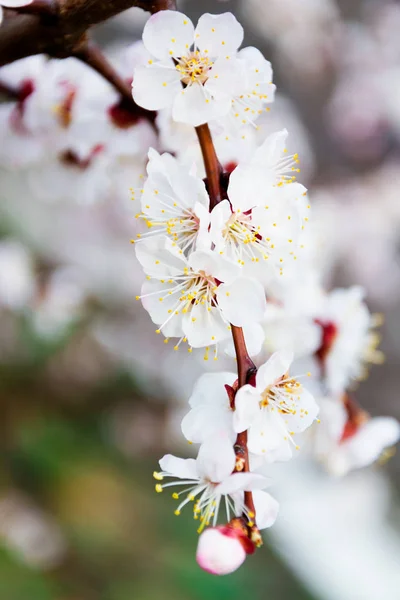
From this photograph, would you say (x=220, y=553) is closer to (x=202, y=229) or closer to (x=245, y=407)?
(x=245, y=407)

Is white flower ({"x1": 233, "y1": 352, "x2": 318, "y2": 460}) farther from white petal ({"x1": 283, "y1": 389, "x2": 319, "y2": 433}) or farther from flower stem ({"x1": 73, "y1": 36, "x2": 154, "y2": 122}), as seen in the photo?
flower stem ({"x1": 73, "y1": 36, "x2": 154, "y2": 122})


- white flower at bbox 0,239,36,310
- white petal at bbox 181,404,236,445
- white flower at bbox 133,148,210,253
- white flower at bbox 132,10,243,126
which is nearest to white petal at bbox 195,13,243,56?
white flower at bbox 132,10,243,126

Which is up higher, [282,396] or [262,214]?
[262,214]

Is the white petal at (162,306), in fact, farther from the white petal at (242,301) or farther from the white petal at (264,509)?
the white petal at (264,509)

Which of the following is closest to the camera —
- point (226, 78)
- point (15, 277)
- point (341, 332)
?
point (226, 78)

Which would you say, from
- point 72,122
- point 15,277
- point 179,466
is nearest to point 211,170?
point 179,466

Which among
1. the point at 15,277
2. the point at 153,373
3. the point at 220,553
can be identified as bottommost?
the point at 220,553

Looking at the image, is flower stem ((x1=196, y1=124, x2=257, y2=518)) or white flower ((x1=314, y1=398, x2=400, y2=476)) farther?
white flower ((x1=314, y1=398, x2=400, y2=476))
